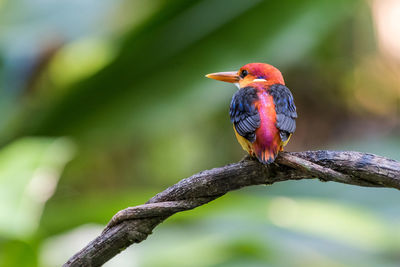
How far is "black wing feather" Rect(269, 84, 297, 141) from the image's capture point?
5.48ft

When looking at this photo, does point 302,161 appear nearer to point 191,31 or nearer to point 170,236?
point 170,236

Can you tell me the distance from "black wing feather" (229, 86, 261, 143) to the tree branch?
0.31m

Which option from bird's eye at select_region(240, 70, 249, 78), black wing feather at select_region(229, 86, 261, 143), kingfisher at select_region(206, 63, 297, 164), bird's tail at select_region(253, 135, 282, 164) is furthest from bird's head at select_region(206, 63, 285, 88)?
bird's tail at select_region(253, 135, 282, 164)

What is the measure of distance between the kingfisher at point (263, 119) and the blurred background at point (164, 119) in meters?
1.39

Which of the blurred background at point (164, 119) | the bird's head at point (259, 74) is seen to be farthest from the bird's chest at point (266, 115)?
the blurred background at point (164, 119)

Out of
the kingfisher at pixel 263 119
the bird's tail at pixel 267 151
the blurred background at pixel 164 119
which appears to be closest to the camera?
the bird's tail at pixel 267 151

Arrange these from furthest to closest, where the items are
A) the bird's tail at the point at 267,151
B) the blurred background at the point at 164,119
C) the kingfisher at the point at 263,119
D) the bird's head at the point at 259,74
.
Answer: the blurred background at the point at 164,119
the bird's head at the point at 259,74
the kingfisher at the point at 263,119
the bird's tail at the point at 267,151

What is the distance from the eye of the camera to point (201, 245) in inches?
138

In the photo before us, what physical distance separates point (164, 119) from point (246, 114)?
2.43 meters

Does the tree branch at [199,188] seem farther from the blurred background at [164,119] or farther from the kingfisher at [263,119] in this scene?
the blurred background at [164,119]

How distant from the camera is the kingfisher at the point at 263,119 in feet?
5.22

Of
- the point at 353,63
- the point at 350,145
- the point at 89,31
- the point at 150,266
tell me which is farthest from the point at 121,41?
the point at 353,63

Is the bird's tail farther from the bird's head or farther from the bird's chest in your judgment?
the bird's head

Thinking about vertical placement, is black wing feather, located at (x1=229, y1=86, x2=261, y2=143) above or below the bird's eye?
below
